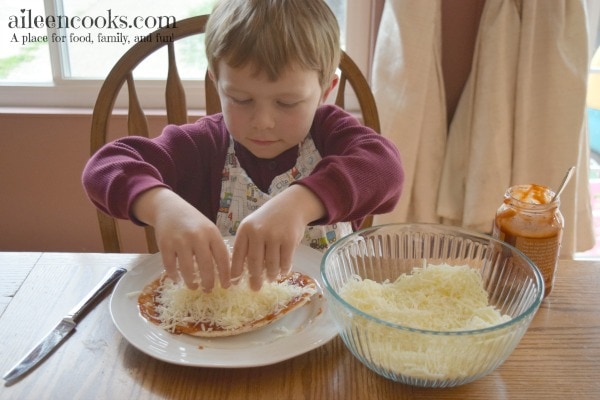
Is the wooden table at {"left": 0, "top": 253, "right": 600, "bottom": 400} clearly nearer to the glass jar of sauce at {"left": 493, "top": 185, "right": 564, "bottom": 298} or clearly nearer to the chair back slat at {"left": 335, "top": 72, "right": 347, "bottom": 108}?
the glass jar of sauce at {"left": 493, "top": 185, "right": 564, "bottom": 298}

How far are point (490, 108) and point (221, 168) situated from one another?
74cm

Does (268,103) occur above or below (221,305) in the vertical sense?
above

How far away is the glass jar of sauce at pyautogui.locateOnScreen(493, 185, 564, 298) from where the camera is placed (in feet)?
2.69

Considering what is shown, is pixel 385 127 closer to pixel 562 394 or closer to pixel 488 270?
pixel 488 270

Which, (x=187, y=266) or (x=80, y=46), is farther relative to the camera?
(x=80, y=46)

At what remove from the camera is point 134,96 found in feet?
4.18

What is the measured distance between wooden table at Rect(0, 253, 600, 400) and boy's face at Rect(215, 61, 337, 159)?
356mm

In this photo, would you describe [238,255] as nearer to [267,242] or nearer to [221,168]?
[267,242]

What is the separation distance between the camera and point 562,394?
2.30ft

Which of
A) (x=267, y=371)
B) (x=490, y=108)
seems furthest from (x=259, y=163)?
(x=490, y=108)

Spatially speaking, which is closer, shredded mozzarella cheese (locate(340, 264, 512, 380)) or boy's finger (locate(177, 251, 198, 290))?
shredded mozzarella cheese (locate(340, 264, 512, 380))

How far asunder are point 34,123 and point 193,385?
1414mm

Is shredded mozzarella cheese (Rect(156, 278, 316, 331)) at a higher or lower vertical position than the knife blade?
higher

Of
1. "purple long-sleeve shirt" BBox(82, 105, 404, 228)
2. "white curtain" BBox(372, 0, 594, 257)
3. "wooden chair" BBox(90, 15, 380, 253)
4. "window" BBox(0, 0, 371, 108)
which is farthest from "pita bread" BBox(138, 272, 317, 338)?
"window" BBox(0, 0, 371, 108)
